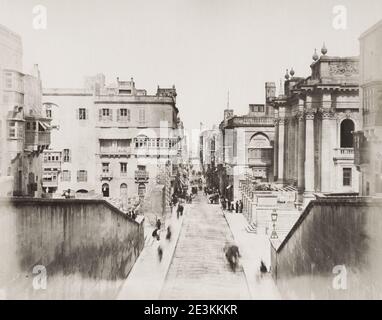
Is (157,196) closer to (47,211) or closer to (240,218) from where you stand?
(240,218)

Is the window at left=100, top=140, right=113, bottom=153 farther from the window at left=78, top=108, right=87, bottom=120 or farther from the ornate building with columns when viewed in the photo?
the ornate building with columns

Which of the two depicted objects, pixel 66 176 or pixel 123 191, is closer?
pixel 66 176

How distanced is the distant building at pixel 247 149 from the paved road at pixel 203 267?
10.0 meters

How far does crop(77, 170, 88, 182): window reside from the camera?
37188mm

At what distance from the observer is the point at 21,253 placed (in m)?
11.0

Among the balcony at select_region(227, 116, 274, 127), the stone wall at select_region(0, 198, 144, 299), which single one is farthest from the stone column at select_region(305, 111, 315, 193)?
the stone wall at select_region(0, 198, 144, 299)

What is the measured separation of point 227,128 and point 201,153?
48678 mm

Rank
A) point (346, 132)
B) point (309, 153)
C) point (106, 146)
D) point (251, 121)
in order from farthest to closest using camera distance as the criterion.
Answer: point (251, 121) < point (106, 146) < point (309, 153) < point (346, 132)

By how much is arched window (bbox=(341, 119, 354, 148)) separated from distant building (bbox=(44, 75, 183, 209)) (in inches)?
540

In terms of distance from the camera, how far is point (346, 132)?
35781mm

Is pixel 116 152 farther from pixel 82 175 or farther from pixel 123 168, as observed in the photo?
pixel 82 175

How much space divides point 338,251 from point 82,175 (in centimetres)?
2750

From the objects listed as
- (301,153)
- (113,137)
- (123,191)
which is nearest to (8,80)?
(113,137)
